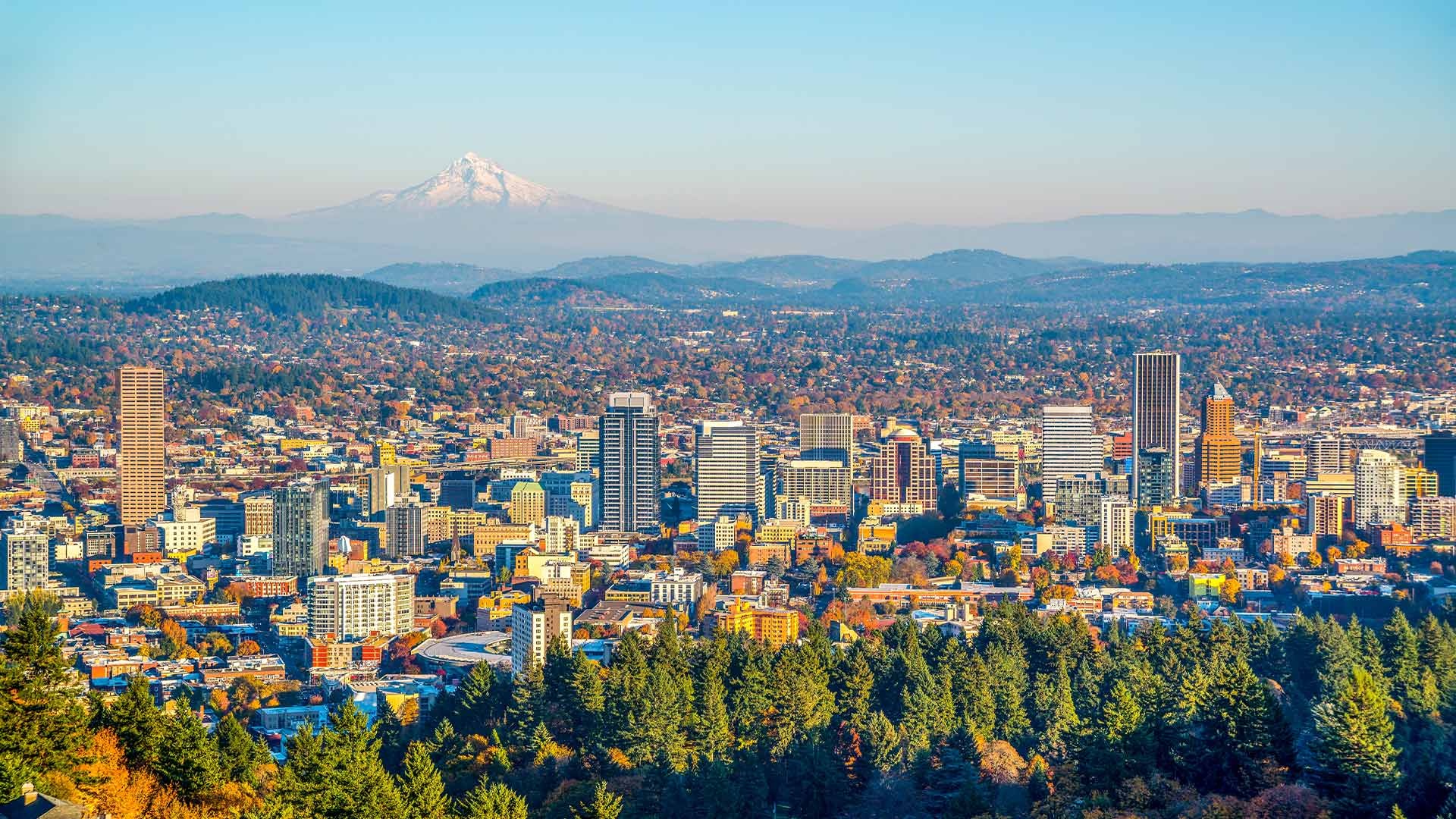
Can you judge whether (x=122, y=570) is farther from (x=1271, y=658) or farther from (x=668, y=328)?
(x=668, y=328)

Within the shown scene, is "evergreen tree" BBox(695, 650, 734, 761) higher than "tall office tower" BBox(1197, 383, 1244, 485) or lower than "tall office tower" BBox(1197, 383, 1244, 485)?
lower

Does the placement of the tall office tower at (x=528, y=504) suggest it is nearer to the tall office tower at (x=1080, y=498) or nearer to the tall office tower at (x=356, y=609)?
the tall office tower at (x=1080, y=498)

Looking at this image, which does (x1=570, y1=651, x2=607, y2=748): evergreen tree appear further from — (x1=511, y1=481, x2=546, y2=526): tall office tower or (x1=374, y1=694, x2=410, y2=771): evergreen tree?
(x1=511, y1=481, x2=546, y2=526): tall office tower

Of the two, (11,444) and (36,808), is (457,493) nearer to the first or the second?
(11,444)

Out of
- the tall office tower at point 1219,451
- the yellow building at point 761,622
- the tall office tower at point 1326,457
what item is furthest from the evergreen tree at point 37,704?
the tall office tower at point 1326,457

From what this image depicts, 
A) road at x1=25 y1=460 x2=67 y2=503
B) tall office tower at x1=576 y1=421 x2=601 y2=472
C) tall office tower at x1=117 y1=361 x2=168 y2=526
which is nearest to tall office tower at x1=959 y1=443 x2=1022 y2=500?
tall office tower at x1=576 y1=421 x2=601 y2=472

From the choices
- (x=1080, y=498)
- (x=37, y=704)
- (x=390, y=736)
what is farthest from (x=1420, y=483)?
(x=37, y=704)

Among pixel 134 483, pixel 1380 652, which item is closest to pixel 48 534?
pixel 134 483
